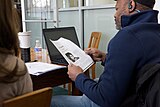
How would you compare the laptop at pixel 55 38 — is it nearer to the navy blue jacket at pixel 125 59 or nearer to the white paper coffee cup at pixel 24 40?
the white paper coffee cup at pixel 24 40

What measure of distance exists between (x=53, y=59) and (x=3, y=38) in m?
0.83

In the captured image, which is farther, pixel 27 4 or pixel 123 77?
pixel 27 4

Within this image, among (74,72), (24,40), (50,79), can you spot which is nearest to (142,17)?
(74,72)

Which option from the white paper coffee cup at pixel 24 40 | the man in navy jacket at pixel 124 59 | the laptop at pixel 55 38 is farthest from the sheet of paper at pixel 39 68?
the man in navy jacket at pixel 124 59

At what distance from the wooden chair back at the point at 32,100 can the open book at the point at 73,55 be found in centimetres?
57

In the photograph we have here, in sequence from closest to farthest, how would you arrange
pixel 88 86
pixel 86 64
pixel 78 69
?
pixel 88 86
pixel 78 69
pixel 86 64

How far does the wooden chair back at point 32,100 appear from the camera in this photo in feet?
2.64

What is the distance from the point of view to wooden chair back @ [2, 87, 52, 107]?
0.80m

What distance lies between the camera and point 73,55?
152cm

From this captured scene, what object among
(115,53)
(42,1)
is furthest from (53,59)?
(42,1)

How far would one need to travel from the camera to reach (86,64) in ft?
5.01

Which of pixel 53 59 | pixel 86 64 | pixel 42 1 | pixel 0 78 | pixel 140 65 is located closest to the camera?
pixel 0 78

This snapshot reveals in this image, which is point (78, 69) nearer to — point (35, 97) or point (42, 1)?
point (35, 97)

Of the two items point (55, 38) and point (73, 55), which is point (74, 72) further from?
point (55, 38)
